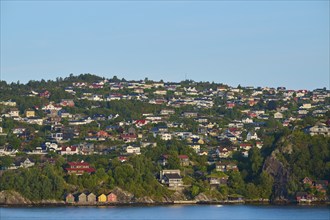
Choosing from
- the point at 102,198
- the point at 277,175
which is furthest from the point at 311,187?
the point at 102,198

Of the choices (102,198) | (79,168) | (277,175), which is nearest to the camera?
(102,198)

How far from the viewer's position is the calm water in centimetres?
4650

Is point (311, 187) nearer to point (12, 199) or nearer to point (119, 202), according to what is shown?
point (119, 202)

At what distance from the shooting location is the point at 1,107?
8325 cm

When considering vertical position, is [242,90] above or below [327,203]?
above

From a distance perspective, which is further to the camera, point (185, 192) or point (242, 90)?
point (242, 90)

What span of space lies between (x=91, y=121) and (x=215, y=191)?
25.8 meters

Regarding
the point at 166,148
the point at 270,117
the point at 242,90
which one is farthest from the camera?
the point at 242,90

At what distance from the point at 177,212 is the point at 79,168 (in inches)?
381

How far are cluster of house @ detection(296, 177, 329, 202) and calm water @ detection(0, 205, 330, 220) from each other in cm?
287

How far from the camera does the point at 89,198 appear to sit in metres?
54.0

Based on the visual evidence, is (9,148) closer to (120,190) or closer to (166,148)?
(166,148)

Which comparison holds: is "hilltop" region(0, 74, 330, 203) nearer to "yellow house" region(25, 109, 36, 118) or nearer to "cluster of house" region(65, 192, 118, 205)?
"yellow house" region(25, 109, 36, 118)

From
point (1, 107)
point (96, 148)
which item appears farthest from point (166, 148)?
point (1, 107)
